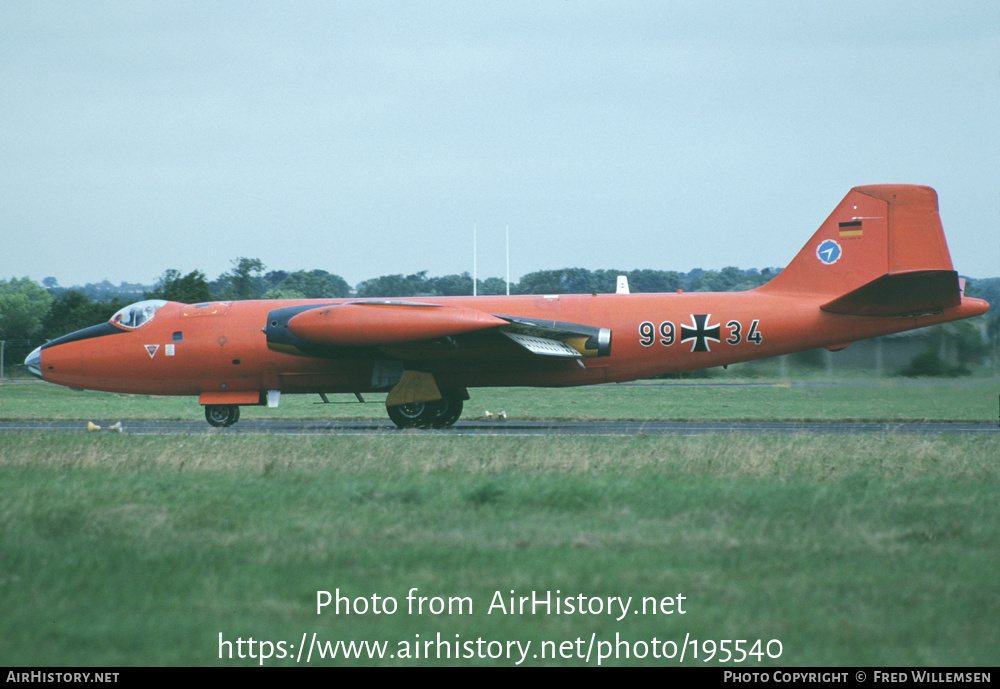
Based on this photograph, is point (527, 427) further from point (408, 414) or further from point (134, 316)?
point (134, 316)

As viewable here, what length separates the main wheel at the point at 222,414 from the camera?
881 inches

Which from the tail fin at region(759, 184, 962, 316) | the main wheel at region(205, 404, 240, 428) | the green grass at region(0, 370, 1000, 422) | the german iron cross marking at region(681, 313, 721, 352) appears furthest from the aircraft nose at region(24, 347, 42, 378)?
the tail fin at region(759, 184, 962, 316)

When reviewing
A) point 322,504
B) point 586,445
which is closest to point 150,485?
point 322,504

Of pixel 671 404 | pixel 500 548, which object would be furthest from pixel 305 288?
pixel 500 548

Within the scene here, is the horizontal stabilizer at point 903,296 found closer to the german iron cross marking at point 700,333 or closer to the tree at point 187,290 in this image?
the german iron cross marking at point 700,333

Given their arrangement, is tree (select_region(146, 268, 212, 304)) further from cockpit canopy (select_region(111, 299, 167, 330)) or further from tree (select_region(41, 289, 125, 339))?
cockpit canopy (select_region(111, 299, 167, 330))

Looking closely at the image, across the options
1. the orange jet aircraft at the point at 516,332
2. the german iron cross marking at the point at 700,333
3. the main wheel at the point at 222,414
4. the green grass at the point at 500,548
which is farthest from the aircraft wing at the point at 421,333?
the green grass at the point at 500,548

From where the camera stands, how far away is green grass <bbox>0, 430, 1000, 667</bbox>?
580cm

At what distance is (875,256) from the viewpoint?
68.3ft

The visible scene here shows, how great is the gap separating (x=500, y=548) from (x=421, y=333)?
12369 millimetres

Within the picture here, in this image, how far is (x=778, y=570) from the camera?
7121mm

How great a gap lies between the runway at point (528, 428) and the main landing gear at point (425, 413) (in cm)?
36

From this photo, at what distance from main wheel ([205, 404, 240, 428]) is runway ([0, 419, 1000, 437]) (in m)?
0.31

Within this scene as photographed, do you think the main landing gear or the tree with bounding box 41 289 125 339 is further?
the tree with bounding box 41 289 125 339
